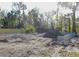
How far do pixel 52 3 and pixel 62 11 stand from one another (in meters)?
0.11

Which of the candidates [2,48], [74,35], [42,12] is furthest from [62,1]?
[2,48]

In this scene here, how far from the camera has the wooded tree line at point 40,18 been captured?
1.80 m

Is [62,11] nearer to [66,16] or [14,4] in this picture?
[66,16]

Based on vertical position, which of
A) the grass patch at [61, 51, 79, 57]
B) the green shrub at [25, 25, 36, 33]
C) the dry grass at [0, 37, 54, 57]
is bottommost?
the grass patch at [61, 51, 79, 57]

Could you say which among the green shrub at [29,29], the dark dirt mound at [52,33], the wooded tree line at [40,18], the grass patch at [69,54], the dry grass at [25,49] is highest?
the wooded tree line at [40,18]

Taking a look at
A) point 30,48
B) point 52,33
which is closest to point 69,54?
point 52,33

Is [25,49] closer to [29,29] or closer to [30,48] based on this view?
[30,48]

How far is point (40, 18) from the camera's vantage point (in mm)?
1817

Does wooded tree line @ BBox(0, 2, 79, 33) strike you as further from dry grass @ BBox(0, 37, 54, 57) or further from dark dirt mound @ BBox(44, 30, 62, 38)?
dry grass @ BBox(0, 37, 54, 57)

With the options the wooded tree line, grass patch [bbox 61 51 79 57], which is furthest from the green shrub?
grass patch [bbox 61 51 79 57]

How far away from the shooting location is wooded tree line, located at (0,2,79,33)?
5.90 feet

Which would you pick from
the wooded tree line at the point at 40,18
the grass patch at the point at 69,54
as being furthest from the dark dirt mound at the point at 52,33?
the grass patch at the point at 69,54

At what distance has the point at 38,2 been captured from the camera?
5.93 ft

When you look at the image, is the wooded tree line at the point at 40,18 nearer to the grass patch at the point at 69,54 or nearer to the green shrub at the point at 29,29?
the green shrub at the point at 29,29
